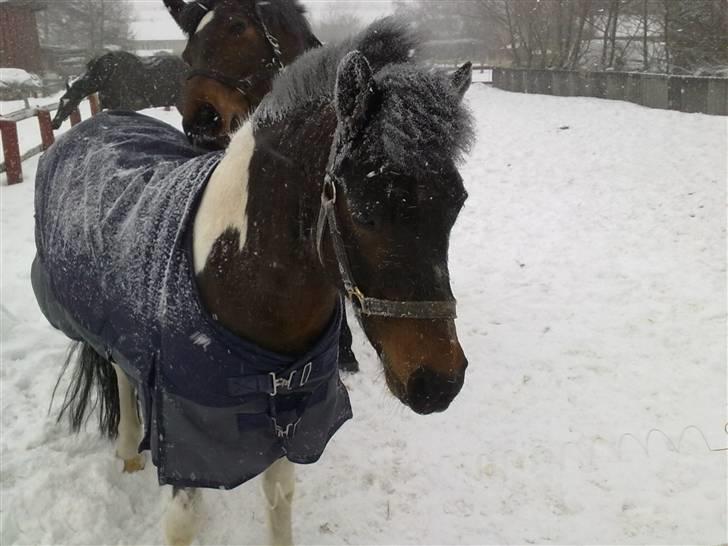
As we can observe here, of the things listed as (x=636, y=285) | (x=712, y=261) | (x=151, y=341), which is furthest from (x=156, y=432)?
(x=712, y=261)

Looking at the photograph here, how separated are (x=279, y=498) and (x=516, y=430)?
1.61 metres

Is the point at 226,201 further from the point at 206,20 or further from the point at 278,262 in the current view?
the point at 206,20

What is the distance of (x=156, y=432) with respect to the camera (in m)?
1.94

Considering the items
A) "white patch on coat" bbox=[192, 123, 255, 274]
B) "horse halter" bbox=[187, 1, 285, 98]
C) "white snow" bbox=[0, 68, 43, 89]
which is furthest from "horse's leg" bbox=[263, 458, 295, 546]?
"white snow" bbox=[0, 68, 43, 89]

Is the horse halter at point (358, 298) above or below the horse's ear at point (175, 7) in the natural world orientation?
below

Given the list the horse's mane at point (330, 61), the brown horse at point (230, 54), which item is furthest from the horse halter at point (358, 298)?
the brown horse at point (230, 54)

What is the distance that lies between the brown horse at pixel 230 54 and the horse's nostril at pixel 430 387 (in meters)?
2.13

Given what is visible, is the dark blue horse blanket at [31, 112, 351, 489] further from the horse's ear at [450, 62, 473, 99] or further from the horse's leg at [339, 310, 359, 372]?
the horse's leg at [339, 310, 359, 372]

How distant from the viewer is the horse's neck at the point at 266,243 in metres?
1.64

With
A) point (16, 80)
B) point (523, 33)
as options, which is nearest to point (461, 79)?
point (16, 80)

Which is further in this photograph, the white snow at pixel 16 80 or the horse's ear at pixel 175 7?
the white snow at pixel 16 80

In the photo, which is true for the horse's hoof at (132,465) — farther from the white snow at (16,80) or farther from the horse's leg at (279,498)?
the white snow at (16,80)

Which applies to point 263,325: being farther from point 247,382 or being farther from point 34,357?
point 34,357

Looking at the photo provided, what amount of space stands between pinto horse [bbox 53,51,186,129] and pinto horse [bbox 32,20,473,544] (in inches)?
Answer: 65.3
